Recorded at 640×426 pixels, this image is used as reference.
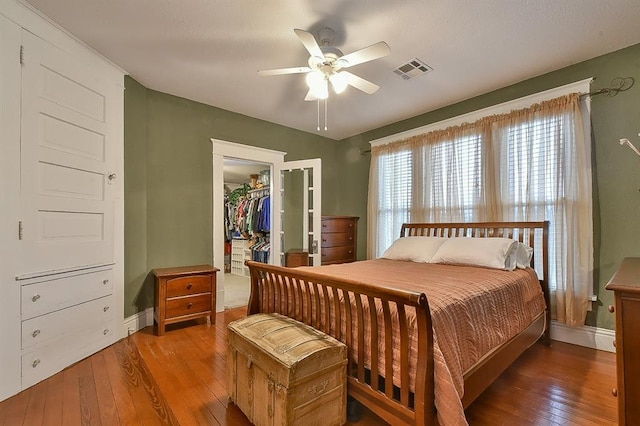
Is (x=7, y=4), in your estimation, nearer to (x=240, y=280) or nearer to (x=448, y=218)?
(x=448, y=218)

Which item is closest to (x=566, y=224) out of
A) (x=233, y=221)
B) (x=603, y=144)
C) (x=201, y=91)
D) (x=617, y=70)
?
(x=603, y=144)

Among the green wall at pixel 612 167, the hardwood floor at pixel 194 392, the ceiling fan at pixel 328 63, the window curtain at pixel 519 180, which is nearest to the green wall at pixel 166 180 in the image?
the hardwood floor at pixel 194 392

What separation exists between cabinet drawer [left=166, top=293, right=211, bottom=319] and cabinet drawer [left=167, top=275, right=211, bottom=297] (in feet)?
0.17

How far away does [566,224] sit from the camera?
275cm

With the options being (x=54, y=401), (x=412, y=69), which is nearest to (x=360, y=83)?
Answer: (x=412, y=69)

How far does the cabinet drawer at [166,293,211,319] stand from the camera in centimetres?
305

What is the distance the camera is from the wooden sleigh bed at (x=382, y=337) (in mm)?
1327

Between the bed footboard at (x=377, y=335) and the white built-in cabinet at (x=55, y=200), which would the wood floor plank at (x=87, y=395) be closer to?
the white built-in cabinet at (x=55, y=200)

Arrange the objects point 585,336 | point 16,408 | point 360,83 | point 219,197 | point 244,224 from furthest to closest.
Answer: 1. point 244,224
2. point 219,197
3. point 585,336
4. point 360,83
5. point 16,408

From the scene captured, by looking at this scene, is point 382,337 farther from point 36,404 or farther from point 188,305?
point 188,305

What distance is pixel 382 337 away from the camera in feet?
5.11

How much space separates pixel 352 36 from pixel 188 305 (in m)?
3.00

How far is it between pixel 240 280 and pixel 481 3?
17.4 feet

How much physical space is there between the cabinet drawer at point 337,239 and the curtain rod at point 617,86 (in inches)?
124
